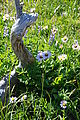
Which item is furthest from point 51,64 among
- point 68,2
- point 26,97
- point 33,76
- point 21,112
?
point 68,2

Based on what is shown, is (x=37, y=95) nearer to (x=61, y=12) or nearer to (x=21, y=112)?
(x=21, y=112)

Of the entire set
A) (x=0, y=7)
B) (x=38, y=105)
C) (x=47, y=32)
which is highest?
(x=0, y=7)

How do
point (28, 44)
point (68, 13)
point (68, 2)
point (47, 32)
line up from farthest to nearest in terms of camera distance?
point (68, 2)
point (68, 13)
point (47, 32)
point (28, 44)

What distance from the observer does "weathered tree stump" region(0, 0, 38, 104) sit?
226 cm

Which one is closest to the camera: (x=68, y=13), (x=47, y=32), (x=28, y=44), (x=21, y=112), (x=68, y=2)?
(x=21, y=112)

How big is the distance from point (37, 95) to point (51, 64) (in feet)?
1.11

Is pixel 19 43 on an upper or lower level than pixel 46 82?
upper

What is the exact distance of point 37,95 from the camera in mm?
2520

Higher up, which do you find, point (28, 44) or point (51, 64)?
point (28, 44)

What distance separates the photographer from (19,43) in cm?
236

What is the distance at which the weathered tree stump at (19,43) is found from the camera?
89.0 inches

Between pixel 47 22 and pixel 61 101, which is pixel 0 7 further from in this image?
pixel 61 101

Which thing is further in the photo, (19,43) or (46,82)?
(46,82)

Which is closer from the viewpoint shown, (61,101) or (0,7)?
(61,101)
